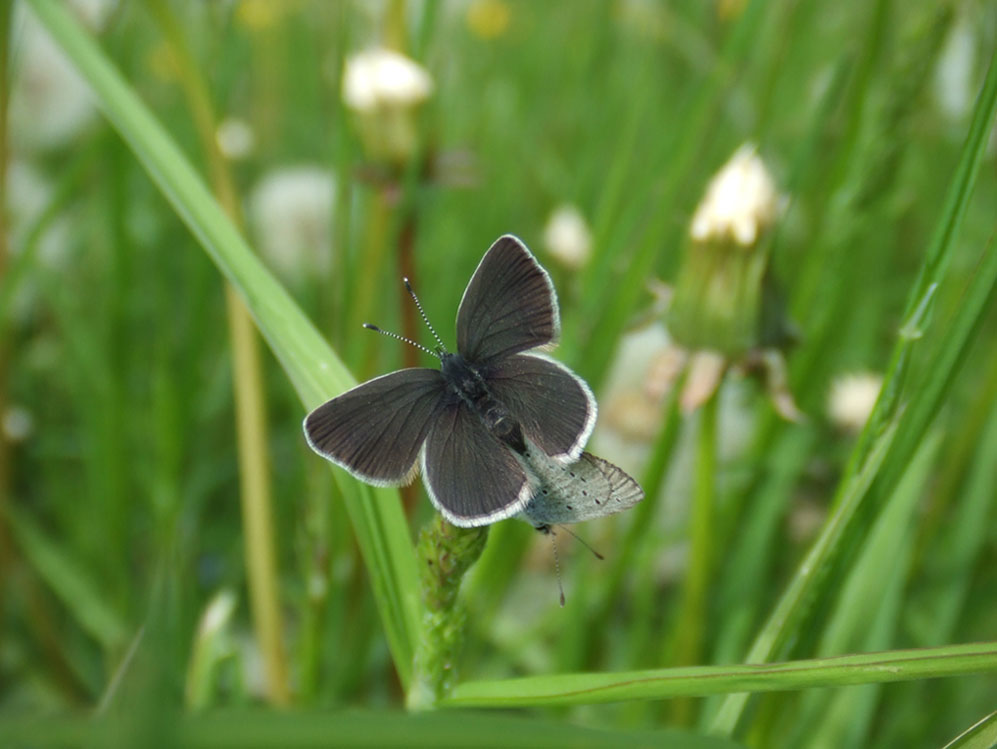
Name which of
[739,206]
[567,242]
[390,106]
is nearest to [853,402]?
[567,242]

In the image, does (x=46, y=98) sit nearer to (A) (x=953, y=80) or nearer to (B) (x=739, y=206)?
(B) (x=739, y=206)

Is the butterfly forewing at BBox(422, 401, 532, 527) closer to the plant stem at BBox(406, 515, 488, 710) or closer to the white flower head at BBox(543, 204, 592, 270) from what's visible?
the plant stem at BBox(406, 515, 488, 710)

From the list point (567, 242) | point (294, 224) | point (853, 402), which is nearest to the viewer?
point (853, 402)

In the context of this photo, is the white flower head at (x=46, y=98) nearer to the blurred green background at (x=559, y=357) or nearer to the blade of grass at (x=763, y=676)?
the blurred green background at (x=559, y=357)

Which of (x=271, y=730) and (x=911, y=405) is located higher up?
(x=271, y=730)

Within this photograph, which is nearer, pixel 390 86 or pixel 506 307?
pixel 506 307

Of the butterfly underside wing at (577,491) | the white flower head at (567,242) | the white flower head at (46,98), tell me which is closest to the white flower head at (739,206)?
the butterfly underside wing at (577,491)
